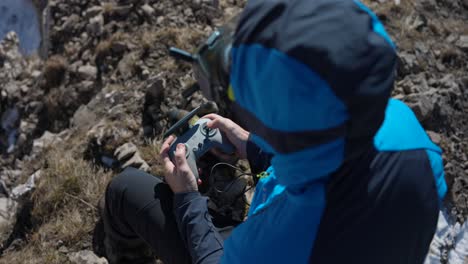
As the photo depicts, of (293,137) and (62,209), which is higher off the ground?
(293,137)

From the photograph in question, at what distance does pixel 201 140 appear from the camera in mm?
2500

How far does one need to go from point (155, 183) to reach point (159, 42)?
187cm

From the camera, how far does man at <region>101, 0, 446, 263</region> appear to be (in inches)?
45.4

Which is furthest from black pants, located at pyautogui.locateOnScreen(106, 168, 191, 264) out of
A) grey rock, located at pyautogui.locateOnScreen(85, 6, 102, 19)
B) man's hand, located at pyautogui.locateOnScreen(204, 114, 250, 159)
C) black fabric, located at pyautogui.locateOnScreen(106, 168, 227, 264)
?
grey rock, located at pyautogui.locateOnScreen(85, 6, 102, 19)

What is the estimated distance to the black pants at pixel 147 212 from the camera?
7.26ft

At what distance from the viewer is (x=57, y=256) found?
2971 mm

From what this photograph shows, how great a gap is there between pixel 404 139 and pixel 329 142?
36 cm

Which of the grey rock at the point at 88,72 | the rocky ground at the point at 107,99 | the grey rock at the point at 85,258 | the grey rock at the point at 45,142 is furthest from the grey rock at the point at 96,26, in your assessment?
the grey rock at the point at 85,258

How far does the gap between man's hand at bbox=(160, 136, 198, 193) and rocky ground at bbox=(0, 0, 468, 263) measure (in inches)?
25.2

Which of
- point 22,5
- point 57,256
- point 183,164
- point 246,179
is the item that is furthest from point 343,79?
point 22,5

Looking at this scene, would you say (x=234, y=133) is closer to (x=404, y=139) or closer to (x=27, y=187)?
(x=404, y=139)

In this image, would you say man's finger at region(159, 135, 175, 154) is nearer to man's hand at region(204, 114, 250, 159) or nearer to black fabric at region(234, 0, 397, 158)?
man's hand at region(204, 114, 250, 159)

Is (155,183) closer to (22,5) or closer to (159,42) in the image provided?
(159,42)

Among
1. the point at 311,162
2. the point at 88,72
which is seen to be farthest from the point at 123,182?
the point at 88,72
